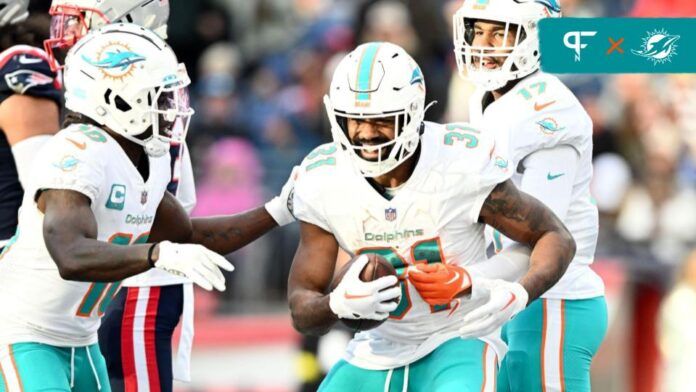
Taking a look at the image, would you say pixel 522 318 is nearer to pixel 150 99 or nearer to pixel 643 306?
pixel 150 99

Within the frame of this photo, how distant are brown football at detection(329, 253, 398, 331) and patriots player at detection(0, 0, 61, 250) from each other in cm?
169

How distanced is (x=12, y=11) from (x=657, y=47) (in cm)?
302

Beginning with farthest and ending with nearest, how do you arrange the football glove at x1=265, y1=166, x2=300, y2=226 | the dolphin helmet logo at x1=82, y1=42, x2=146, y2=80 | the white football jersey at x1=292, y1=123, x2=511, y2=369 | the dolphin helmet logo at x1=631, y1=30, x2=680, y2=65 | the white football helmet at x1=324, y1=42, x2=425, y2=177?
the dolphin helmet logo at x1=631, y1=30, x2=680, y2=65, the football glove at x1=265, y1=166, x2=300, y2=226, the dolphin helmet logo at x1=82, y1=42, x2=146, y2=80, the white football jersey at x1=292, y1=123, x2=511, y2=369, the white football helmet at x1=324, y1=42, x2=425, y2=177

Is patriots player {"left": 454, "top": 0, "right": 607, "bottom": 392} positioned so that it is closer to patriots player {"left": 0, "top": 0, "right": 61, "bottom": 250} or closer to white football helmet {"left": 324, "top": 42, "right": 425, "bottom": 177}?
white football helmet {"left": 324, "top": 42, "right": 425, "bottom": 177}

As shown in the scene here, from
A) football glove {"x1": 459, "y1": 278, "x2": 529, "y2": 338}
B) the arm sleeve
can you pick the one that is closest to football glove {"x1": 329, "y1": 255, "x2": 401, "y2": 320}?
football glove {"x1": 459, "y1": 278, "x2": 529, "y2": 338}

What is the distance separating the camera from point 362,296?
548 centimetres

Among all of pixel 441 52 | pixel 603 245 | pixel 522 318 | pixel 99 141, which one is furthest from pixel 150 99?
pixel 441 52

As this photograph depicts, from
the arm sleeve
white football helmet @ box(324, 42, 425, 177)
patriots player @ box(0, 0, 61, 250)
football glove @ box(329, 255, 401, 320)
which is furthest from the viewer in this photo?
the arm sleeve

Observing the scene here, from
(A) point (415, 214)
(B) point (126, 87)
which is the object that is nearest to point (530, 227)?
(A) point (415, 214)

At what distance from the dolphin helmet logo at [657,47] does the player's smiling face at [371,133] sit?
7.64 ft

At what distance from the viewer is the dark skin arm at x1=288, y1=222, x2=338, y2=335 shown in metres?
5.71

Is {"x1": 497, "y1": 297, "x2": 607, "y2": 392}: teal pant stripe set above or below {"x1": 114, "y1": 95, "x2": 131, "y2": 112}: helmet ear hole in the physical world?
below

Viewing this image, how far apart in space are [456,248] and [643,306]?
20.4ft

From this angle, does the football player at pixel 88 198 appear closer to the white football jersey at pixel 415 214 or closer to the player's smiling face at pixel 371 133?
the white football jersey at pixel 415 214
